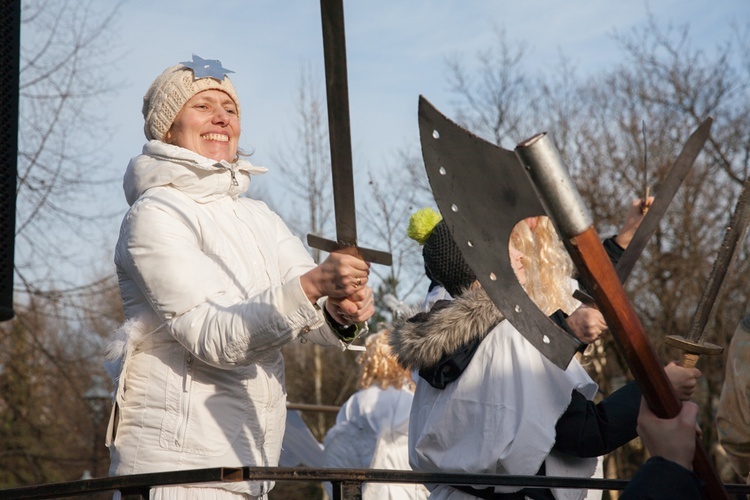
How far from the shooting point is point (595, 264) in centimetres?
160

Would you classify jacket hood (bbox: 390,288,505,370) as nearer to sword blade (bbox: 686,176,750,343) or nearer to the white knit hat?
the white knit hat

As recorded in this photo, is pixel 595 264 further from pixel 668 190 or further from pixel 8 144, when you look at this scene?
pixel 8 144

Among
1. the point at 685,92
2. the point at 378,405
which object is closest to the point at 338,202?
the point at 378,405

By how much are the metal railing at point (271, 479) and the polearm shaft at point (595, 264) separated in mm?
938

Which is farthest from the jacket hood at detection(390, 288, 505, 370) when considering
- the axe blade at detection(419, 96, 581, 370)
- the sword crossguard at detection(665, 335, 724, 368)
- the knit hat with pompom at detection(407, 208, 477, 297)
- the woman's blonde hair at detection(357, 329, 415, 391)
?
the woman's blonde hair at detection(357, 329, 415, 391)

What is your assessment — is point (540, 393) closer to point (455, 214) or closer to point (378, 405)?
point (455, 214)

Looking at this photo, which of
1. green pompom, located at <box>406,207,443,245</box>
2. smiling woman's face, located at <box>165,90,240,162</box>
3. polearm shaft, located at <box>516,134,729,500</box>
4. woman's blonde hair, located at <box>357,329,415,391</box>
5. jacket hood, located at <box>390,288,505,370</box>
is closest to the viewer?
polearm shaft, located at <box>516,134,729,500</box>

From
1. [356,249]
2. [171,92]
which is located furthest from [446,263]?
[356,249]

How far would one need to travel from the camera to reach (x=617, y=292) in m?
1.62

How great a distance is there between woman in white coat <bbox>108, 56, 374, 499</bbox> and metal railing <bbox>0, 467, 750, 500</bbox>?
0.35 meters

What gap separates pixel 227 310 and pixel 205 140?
27.1 inches

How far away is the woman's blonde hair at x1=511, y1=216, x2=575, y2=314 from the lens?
149 inches

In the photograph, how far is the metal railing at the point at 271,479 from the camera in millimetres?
2268

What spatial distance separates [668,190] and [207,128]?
1487 mm
